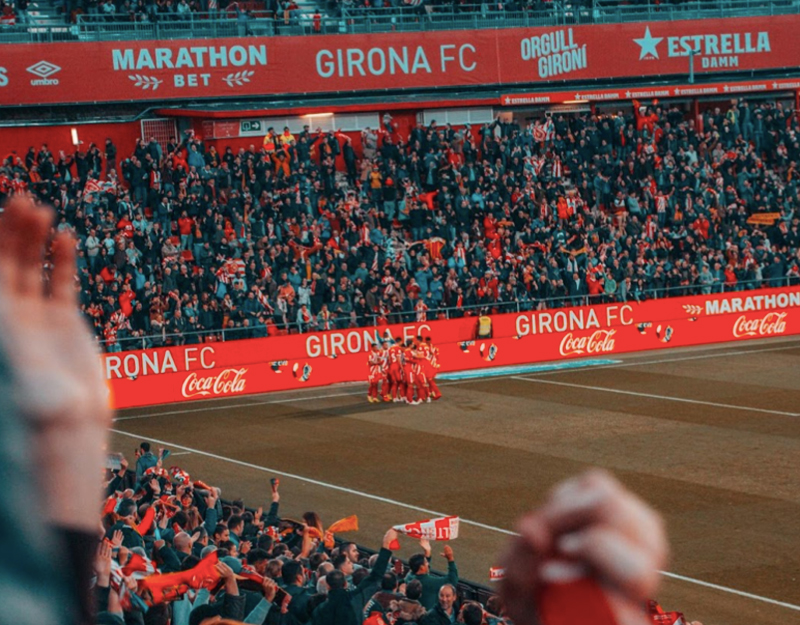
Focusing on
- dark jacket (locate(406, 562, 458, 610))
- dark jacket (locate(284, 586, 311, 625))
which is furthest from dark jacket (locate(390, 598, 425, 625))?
dark jacket (locate(406, 562, 458, 610))

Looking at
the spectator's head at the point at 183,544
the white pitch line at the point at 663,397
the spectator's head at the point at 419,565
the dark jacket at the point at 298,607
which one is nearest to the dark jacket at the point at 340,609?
the dark jacket at the point at 298,607

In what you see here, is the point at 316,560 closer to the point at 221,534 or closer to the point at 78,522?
the point at 221,534

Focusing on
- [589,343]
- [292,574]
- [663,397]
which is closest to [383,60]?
[589,343]

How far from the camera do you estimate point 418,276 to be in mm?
38844

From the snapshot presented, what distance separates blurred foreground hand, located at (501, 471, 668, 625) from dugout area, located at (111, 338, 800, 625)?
14261mm

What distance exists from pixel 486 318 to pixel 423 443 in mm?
11300

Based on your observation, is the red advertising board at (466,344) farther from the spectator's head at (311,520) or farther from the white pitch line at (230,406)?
the spectator's head at (311,520)

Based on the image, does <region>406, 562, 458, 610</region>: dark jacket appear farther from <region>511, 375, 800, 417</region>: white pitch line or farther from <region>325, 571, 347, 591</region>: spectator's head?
<region>511, 375, 800, 417</region>: white pitch line

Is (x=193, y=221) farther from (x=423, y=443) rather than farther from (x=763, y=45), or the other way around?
(x=763, y=45)

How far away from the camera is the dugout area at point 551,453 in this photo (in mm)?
17766

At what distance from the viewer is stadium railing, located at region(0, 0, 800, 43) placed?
4341 cm

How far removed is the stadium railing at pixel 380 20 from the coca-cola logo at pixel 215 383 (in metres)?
14.0

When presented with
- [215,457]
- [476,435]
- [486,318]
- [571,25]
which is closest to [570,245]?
[486,318]

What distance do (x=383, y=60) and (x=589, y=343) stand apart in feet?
45.6
